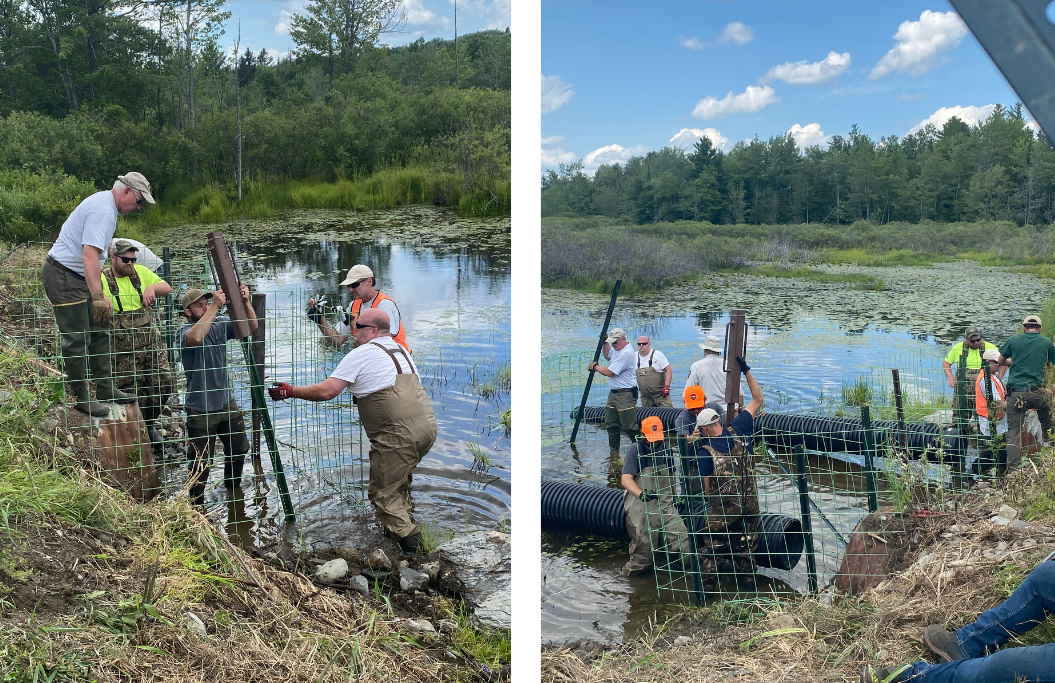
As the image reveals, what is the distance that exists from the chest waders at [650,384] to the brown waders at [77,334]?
11.8 feet

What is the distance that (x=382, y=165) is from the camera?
13.5ft

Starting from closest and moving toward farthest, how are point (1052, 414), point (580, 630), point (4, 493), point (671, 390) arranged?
point (4, 493) < point (580, 630) < point (1052, 414) < point (671, 390)

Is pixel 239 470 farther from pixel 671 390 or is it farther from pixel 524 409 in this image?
pixel 671 390

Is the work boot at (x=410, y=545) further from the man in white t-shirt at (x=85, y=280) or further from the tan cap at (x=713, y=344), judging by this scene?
the tan cap at (x=713, y=344)

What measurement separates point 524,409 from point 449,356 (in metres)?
2.18

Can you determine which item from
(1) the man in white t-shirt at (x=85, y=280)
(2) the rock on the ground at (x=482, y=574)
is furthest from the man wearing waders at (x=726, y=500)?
(1) the man in white t-shirt at (x=85, y=280)

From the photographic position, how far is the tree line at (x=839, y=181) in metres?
8.06

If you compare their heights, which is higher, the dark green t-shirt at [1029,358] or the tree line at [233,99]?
the tree line at [233,99]

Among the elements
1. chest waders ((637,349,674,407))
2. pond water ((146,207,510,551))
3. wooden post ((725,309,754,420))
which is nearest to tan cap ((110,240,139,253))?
pond water ((146,207,510,551))

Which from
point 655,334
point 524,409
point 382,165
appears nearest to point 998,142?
point 655,334

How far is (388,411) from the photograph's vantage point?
2.95 metres

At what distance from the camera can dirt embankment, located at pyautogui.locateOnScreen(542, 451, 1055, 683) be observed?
2.29 m

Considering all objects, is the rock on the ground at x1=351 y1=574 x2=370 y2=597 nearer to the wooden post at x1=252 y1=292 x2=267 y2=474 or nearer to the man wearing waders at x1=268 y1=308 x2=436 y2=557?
the man wearing waders at x1=268 y1=308 x2=436 y2=557

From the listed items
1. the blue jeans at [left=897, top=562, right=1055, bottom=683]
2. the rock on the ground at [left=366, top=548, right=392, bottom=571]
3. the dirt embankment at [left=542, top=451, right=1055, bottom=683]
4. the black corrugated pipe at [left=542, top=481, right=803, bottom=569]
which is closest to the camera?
the blue jeans at [left=897, top=562, right=1055, bottom=683]
